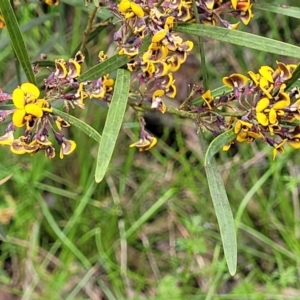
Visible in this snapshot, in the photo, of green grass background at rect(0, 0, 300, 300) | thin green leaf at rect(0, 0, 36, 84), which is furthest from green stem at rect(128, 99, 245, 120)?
green grass background at rect(0, 0, 300, 300)

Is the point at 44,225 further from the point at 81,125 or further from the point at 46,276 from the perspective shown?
the point at 81,125

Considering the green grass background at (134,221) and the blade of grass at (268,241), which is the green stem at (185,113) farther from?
the blade of grass at (268,241)

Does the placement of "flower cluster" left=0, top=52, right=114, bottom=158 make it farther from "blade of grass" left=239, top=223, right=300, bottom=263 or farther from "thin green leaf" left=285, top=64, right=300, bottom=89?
"blade of grass" left=239, top=223, right=300, bottom=263

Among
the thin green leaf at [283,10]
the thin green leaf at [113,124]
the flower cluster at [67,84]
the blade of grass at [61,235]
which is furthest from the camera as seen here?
the blade of grass at [61,235]

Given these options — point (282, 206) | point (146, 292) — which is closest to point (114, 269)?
point (146, 292)

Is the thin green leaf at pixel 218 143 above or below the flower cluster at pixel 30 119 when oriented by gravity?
below

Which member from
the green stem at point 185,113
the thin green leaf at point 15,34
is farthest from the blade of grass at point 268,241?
the thin green leaf at point 15,34

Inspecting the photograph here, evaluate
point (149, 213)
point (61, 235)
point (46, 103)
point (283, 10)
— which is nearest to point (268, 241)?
point (149, 213)
